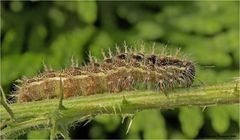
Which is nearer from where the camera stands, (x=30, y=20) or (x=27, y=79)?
(x=27, y=79)

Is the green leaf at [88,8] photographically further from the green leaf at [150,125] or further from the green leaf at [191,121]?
the green leaf at [191,121]

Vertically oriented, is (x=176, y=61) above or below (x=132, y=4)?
below

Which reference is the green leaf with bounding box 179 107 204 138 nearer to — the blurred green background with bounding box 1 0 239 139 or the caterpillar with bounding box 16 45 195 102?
the blurred green background with bounding box 1 0 239 139

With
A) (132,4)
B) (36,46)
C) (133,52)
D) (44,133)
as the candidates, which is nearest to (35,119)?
(133,52)

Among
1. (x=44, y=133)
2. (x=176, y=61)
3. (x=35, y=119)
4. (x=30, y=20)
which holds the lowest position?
(x=44, y=133)

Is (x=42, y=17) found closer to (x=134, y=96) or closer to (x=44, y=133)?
(x=44, y=133)

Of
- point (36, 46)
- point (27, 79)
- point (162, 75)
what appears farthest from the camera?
point (36, 46)
